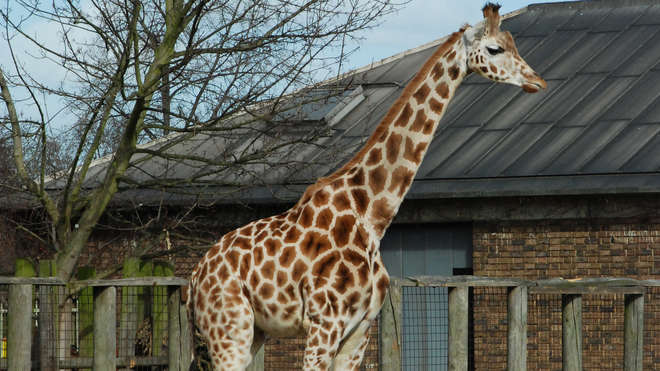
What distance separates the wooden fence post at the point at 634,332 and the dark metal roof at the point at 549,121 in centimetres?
431

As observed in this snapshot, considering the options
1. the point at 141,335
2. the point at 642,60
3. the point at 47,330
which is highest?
the point at 642,60

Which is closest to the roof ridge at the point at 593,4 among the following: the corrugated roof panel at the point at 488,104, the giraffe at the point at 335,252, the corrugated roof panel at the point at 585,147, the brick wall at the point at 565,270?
the corrugated roof panel at the point at 488,104

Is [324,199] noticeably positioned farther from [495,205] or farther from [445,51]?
[495,205]

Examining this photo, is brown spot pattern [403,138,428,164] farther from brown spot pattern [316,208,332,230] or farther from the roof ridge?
the roof ridge

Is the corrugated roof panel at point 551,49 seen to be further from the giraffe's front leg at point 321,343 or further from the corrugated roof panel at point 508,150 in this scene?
the giraffe's front leg at point 321,343

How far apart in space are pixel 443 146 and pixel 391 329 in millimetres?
7521

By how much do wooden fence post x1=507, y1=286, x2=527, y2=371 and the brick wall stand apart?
186 inches

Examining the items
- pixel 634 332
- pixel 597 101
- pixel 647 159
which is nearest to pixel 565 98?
pixel 597 101

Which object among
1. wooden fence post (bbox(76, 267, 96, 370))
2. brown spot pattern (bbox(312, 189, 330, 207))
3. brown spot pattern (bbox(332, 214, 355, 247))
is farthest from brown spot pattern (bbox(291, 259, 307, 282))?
wooden fence post (bbox(76, 267, 96, 370))

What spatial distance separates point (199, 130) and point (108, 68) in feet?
4.52

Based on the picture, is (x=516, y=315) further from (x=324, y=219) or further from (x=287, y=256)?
(x=287, y=256)

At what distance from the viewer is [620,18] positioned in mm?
17234

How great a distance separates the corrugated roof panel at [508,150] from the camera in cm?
1379

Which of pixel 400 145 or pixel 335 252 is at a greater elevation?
pixel 400 145
